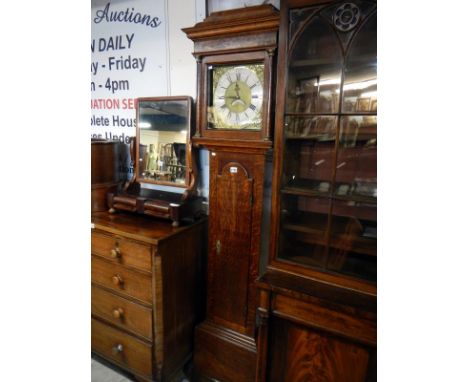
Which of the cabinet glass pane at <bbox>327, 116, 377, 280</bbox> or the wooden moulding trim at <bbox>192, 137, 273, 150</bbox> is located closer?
the cabinet glass pane at <bbox>327, 116, 377, 280</bbox>

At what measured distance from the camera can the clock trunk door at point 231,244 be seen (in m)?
1.47

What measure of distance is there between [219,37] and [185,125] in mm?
510

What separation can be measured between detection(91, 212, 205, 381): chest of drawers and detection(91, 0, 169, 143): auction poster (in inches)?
31.5

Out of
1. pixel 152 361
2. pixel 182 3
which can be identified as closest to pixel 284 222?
pixel 152 361

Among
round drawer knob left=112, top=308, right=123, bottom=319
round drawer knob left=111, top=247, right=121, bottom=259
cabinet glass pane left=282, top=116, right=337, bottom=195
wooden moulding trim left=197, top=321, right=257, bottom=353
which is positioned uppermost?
cabinet glass pane left=282, top=116, right=337, bottom=195

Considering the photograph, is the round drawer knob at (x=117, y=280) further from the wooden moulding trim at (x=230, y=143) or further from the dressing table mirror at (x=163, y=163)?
the wooden moulding trim at (x=230, y=143)

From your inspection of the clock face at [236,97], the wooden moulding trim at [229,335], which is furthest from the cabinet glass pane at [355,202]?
the wooden moulding trim at [229,335]

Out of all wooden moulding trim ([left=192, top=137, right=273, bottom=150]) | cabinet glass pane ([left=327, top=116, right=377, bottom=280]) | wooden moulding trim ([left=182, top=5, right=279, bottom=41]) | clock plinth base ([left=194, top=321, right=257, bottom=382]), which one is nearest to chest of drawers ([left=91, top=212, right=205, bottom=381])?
clock plinth base ([left=194, top=321, right=257, bottom=382])

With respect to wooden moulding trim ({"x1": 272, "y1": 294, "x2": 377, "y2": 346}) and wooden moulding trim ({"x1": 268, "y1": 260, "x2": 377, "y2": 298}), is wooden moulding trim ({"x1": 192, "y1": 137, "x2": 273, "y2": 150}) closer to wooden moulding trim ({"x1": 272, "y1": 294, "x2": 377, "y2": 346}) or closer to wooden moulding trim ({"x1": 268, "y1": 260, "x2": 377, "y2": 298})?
wooden moulding trim ({"x1": 268, "y1": 260, "x2": 377, "y2": 298})

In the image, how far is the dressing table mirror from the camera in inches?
66.2

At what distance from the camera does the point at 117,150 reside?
6.68 ft

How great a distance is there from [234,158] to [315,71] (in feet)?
1.68
